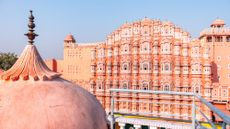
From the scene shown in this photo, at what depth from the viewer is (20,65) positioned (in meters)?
2.04

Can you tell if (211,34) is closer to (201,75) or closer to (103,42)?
(201,75)

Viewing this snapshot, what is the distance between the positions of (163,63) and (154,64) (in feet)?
2.70

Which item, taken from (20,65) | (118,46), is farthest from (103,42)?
(20,65)

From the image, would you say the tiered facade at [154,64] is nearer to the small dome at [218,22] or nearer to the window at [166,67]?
the window at [166,67]

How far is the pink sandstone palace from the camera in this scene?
2083 centimetres

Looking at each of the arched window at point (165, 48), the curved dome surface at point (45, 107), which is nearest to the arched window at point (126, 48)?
the arched window at point (165, 48)

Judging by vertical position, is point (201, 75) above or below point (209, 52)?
below

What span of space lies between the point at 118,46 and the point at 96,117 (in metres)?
21.3

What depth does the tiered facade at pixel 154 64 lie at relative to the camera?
68.6 feet

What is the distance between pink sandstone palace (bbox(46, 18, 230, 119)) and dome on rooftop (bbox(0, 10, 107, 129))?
18.6m

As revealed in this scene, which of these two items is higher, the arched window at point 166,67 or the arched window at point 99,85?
the arched window at point 166,67

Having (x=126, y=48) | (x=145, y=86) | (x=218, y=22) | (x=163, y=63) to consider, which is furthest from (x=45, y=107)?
(x=218, y=22)

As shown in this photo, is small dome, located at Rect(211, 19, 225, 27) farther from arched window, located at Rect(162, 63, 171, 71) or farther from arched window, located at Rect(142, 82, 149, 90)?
arched window, located at Rect(142, 82, 149, 90)

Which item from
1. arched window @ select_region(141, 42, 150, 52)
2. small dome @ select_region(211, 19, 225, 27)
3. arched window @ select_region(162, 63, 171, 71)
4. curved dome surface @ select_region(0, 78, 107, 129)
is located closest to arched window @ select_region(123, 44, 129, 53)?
arched window @ select_region(141, 42, 150, 52)
